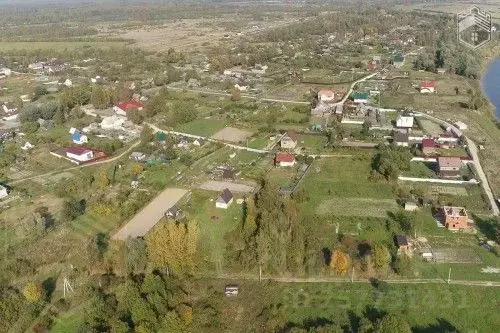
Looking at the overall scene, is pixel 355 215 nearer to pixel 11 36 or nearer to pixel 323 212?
pixel 323 212

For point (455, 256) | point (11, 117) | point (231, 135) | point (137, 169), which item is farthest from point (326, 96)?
point (11, 117)

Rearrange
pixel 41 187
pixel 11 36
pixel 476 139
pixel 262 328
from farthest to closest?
pixel 11 36 → pixel 476 139 → pixel 41 187 → pixel 262 328

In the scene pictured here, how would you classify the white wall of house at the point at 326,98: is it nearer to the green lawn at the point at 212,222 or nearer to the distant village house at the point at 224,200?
the green lawn at the point at 212,222

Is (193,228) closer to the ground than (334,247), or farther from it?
farther from it

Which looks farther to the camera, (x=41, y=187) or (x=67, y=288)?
(x=41, y=187)

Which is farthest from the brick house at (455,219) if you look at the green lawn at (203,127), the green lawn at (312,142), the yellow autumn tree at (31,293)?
the green lawn at (203,127)

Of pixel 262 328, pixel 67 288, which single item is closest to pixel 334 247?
pixel 262 328
